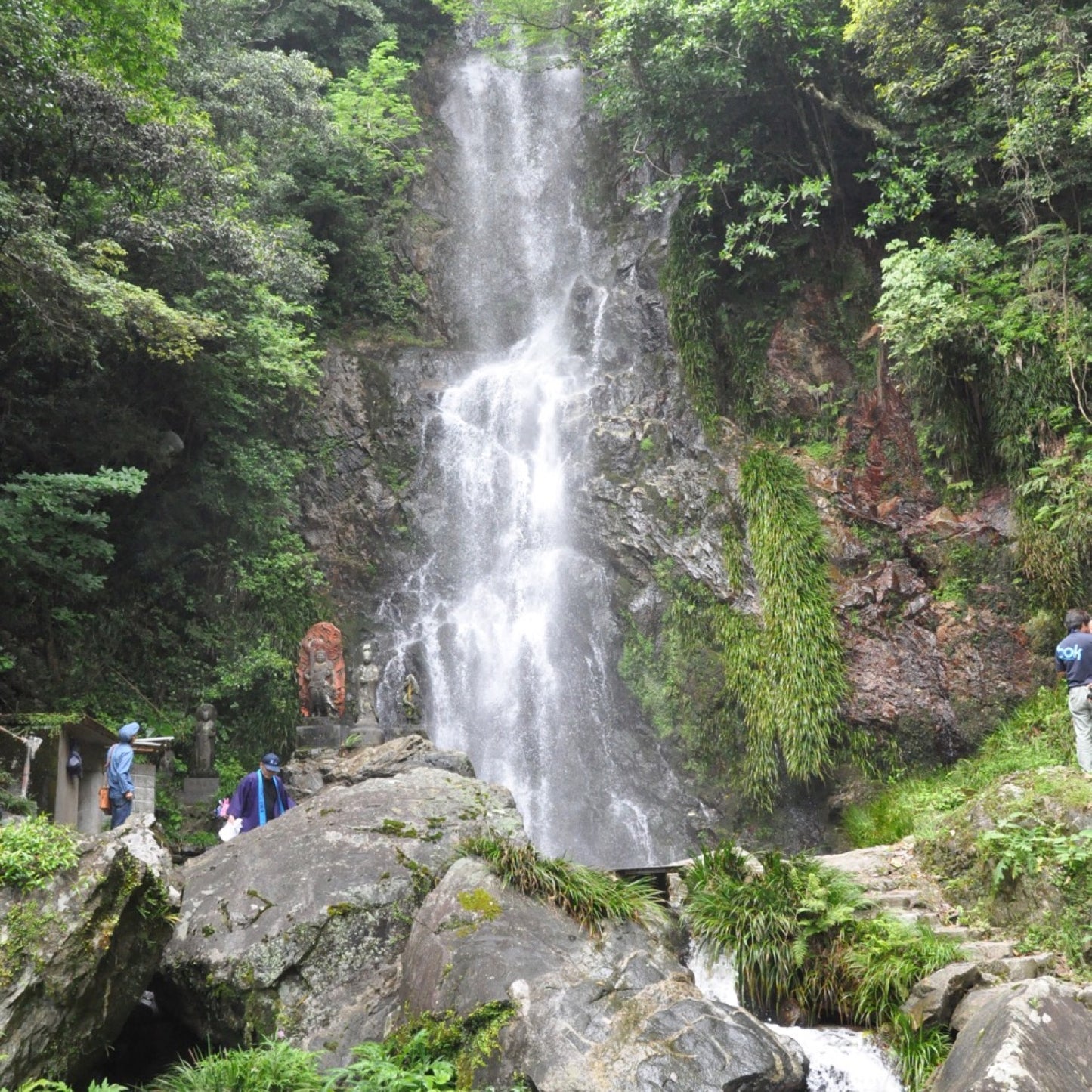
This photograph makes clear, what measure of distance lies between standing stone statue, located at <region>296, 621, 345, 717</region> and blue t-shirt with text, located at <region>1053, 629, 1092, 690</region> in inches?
400

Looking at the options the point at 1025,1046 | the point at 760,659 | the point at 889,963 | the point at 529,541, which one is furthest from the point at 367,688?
the point at 1025,1046

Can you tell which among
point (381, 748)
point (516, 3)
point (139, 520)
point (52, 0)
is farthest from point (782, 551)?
point (516, 3)

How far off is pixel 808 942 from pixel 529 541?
34.3 feet

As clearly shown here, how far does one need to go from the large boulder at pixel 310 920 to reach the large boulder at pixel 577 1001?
1.59 ft

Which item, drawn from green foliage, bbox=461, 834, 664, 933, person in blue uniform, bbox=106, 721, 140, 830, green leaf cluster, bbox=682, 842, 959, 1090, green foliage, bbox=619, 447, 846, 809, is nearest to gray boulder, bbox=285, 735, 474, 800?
person in blue uniform, bbox=106, 721, 140, 830

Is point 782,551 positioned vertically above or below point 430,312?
below

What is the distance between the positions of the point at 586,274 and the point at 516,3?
712 centimetres

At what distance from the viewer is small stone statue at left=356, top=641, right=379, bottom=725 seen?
45.4ft

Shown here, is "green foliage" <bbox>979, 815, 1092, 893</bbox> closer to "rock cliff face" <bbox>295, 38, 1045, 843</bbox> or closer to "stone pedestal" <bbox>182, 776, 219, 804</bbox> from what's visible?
Result: "rock cliff face" <bbox>295, 38, 1045, 843</bbox>

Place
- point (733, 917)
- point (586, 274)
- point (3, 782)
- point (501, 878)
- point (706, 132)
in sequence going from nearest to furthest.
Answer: point (501, 878)
point (733, 917)
point (3, 782)
point (706, 132)
point (586, 274)

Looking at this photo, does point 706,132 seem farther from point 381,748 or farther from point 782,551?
point 381,748

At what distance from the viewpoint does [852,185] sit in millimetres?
16984

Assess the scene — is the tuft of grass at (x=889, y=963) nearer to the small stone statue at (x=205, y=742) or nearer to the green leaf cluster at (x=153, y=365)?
the green leaf cluster at (x=153, y=365)

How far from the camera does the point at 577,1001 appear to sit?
5348mm
